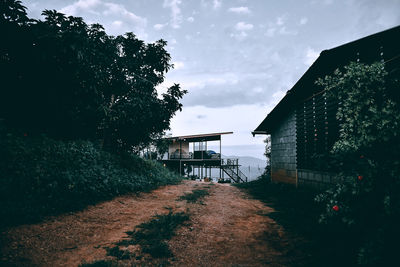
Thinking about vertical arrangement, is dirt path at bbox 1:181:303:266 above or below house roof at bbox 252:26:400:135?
below

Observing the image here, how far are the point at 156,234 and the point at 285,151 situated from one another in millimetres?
7871

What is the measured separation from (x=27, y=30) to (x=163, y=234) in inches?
277

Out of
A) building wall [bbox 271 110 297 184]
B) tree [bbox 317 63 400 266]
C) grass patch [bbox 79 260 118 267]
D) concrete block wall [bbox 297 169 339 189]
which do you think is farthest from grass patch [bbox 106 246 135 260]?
building wall [bbox 271 110 297 184]

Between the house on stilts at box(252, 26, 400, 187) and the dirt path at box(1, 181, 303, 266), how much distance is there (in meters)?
2.20

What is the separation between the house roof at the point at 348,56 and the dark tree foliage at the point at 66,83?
22.0ft

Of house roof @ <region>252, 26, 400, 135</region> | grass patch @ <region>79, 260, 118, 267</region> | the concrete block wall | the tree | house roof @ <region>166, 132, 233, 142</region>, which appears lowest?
grass patch @ <region>79, 260, 118, 267</region>

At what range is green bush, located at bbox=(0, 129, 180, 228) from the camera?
459 cm

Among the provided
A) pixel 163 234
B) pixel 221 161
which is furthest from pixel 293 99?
pixel 221 161

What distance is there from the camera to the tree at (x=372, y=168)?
2201mm

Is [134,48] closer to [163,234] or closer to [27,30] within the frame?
[27,30]

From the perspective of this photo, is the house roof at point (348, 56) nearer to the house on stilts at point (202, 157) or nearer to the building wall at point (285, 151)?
the building wall at point (285, 151)

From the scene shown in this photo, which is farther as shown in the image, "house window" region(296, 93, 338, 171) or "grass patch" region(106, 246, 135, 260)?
"house window" region(296, 93, 338, 171)

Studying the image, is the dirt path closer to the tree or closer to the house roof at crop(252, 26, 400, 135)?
the tree

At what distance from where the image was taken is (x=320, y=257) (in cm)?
328
